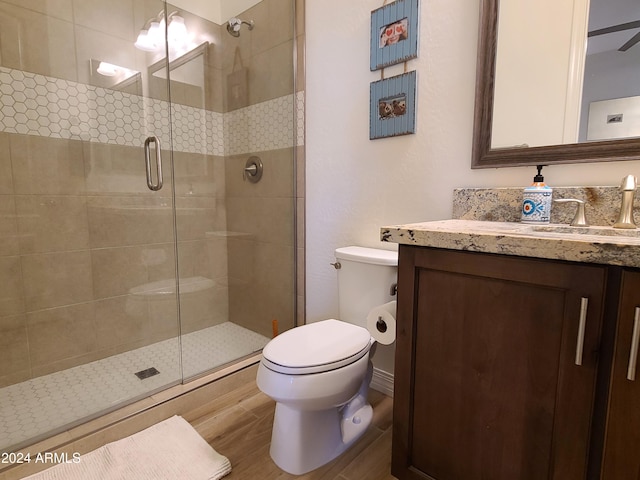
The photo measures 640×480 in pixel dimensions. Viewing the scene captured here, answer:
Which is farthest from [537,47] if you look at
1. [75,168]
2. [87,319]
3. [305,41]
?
[87,319]

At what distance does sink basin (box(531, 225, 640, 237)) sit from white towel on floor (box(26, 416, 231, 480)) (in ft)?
4.30

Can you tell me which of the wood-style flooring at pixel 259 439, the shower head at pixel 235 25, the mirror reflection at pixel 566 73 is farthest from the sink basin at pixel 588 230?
the shower head at pixel 235 25

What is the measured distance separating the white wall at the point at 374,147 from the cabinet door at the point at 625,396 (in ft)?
1.95

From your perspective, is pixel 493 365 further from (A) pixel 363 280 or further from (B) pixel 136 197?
(B) pixel 136 197

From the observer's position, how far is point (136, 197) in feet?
6.19

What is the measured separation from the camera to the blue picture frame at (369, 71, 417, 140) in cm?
138

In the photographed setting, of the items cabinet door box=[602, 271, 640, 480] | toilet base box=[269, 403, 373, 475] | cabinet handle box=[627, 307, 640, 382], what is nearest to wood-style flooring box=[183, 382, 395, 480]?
toilet base box=[269, 403, 373, 475]

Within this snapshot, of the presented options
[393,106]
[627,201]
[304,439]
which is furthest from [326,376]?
[393,106]

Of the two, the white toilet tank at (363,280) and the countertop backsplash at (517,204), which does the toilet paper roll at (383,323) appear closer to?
the white toilet tank at (363,280)

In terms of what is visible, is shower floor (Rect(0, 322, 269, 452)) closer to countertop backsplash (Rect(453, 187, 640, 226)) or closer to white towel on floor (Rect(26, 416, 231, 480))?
white towel on floor (Rect(26, 416, 231, 480))

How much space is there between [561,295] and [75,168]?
2.08 metres

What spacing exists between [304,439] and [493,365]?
0.72m

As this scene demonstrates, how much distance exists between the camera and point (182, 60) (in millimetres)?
1965

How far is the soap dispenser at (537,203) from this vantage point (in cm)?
103
